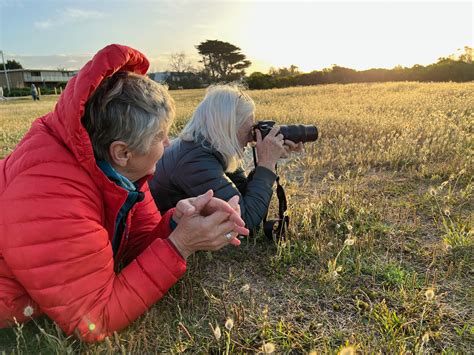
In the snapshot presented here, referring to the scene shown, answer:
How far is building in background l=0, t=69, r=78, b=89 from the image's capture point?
69381 millimetres

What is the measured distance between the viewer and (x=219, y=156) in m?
3.02

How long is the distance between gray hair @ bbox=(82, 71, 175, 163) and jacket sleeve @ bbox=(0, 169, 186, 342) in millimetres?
251

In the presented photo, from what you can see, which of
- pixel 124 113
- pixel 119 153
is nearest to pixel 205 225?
pixel 119 153

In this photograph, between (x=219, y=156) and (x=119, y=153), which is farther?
(x=219, y=156)

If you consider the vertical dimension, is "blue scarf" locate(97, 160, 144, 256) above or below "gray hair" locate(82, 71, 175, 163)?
below

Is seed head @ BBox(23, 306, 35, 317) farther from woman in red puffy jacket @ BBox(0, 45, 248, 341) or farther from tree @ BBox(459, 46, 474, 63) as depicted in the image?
tree @ BBox(459, 46, 474, 63)

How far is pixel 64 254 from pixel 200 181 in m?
1.31

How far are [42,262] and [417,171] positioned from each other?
13.2 ft

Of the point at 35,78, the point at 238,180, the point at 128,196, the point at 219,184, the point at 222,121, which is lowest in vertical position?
the point at 238,180

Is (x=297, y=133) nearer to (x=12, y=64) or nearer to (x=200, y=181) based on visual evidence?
(x=200, y=181)

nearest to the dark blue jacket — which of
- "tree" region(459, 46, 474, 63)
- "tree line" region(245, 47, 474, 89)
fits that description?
"tree line" region(245, 47, 474, 89)

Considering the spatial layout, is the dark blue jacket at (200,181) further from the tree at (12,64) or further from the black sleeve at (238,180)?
the tree at (12,64)

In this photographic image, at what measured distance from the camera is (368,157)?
5281 mm

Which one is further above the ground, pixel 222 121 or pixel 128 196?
pixel 222 121
